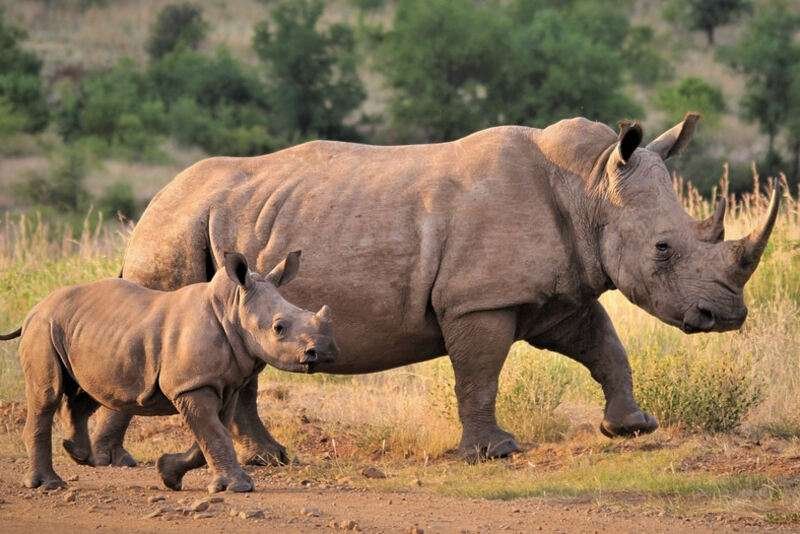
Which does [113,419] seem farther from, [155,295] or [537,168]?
[537,168]

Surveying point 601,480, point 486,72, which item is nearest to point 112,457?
point 601,480

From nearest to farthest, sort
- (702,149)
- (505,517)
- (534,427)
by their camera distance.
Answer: (505,517), (534,427), (702,149)

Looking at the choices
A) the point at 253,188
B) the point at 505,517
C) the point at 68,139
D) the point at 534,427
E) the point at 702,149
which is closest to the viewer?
the point at 505,517

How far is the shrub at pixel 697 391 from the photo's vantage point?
10.1m

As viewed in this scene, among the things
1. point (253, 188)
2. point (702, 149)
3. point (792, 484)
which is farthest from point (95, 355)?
point (702, 149)

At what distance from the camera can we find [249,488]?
8227 mm

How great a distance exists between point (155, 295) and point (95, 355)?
1.46ft

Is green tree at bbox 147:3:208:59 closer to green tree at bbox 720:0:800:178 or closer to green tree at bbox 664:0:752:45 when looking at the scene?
green tree at bbox 664:0:752:45

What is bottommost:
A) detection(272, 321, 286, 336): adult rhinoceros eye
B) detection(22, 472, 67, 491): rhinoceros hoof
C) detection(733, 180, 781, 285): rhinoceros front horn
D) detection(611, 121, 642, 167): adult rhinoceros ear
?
detection(22, 472, 67, 491): rhinoceros hoof

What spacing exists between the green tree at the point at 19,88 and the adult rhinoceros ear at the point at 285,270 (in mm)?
32153

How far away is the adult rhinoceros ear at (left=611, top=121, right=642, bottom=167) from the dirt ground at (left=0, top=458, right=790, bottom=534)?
86.8 inches

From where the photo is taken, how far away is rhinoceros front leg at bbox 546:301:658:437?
32.6 ft

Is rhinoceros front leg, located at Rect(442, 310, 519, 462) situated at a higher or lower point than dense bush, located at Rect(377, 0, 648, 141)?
lower

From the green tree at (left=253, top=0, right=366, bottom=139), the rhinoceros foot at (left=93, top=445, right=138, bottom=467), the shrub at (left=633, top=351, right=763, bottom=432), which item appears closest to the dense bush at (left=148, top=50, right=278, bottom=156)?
the green tree at (left=253, top=0, right=366, bottom=139)
